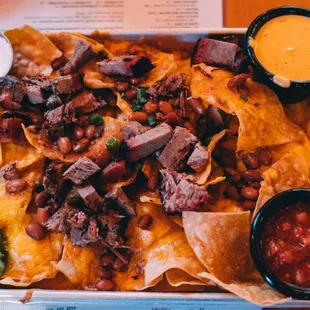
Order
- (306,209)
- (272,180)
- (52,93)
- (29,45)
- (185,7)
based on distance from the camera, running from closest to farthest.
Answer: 1. (306,209)
2. (272,180)
3. (52,93)
4. (29,45)
5. (185,7)

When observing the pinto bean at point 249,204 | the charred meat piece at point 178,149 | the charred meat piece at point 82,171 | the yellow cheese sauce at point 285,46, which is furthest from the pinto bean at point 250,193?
the charred meat piece at point 82,171

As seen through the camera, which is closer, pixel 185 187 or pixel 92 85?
pixel 185 187

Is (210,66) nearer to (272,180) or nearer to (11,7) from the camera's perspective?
(272,180)

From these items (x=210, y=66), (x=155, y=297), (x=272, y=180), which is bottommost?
(x=155, y=297)

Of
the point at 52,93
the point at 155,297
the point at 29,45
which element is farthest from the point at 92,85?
the point at 155,297

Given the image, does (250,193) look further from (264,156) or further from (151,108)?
(151,108)

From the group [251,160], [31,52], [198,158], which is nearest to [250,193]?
[251,160]

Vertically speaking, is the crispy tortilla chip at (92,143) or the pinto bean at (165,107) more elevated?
the pinto bean at (165,107)

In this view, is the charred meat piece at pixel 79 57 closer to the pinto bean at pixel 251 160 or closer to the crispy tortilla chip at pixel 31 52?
the crispy tortilla chip at pixel 31 52
